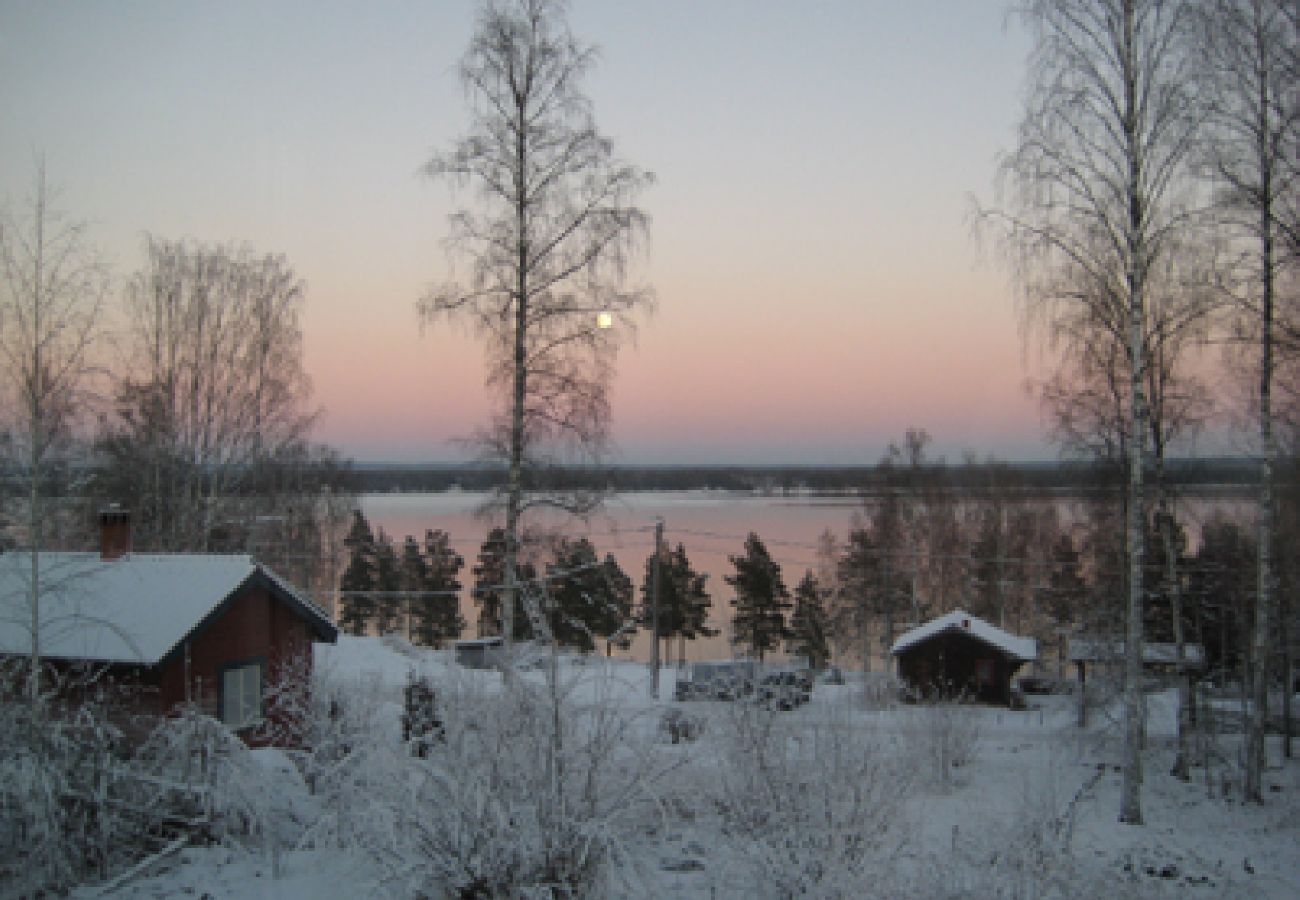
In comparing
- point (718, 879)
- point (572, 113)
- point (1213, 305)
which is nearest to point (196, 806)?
point (718, 879)

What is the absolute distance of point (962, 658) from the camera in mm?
25734

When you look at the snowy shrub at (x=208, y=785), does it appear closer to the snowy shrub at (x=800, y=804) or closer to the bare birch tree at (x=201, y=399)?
the snowy shrub at (x=800, y=804)

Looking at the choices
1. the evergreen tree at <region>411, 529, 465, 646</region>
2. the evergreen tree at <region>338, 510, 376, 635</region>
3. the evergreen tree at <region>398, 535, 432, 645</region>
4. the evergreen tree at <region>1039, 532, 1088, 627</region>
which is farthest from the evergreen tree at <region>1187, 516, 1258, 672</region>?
the evergreen tree at <region>338, 510, 376, 635</region>

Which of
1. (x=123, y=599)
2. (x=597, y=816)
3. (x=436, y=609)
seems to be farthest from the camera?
(x=436, y=609)

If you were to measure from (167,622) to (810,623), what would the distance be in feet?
90.7

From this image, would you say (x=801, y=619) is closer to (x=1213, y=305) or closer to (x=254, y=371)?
(x=254, y=371)

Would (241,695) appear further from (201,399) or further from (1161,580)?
(1161,580)

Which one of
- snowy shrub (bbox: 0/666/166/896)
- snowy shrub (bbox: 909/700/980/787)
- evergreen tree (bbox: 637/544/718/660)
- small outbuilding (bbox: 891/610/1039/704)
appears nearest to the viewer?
snowy shrub (bbox: 0/666/166/896)

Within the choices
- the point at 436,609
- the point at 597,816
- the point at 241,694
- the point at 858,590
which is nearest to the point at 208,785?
the point at 597,816

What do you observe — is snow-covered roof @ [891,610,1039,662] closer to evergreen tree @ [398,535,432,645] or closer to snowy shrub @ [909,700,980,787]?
snowy shrub @ [909,700,980,787]

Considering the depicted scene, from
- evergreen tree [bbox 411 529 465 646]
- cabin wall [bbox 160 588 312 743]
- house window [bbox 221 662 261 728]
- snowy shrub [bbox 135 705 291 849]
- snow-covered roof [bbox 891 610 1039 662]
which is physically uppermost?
snowy shrub [bbox 135 705 291 849]

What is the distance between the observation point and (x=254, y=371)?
66.4ft

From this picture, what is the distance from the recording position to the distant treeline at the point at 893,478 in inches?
447

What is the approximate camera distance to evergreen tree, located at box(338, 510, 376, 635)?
132 ft
